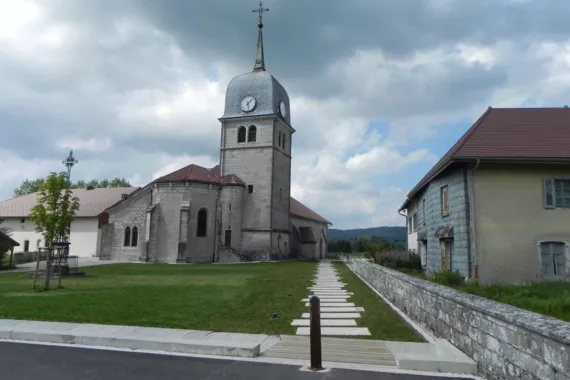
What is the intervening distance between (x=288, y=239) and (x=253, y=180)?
8333 millimetres

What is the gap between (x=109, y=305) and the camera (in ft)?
35.8

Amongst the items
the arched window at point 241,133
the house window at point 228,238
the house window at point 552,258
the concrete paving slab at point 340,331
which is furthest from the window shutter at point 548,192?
the arched window at point 241,133

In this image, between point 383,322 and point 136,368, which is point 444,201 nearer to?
point 383,322

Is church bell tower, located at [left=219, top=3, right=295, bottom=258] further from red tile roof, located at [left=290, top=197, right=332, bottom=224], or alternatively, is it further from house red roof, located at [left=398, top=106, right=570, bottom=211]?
house red roof, located at [left=398, top=106, right=570, bottom=211]

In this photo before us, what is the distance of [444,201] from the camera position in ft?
55.7

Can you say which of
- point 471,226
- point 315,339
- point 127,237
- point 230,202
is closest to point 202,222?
point 230,202

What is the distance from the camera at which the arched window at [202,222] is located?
38.5 m

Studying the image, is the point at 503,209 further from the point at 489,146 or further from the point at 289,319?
the point at 289,319

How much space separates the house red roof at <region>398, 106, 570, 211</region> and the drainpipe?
2.68ft

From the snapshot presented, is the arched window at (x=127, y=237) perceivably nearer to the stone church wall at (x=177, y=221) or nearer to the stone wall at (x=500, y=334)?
the stone church wall at (x=177, y=221)

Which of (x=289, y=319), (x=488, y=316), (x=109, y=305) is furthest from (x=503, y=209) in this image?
(x=109, y=305)

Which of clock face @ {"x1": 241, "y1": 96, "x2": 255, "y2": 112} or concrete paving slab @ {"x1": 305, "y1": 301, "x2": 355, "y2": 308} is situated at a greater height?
clock face @ {"x1": 241, "y1": 96, "x2": 255, "y2": 112}

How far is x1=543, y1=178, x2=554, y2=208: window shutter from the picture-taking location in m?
14.4

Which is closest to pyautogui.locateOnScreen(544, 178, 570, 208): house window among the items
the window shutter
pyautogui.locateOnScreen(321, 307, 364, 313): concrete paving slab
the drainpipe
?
the window shutter
